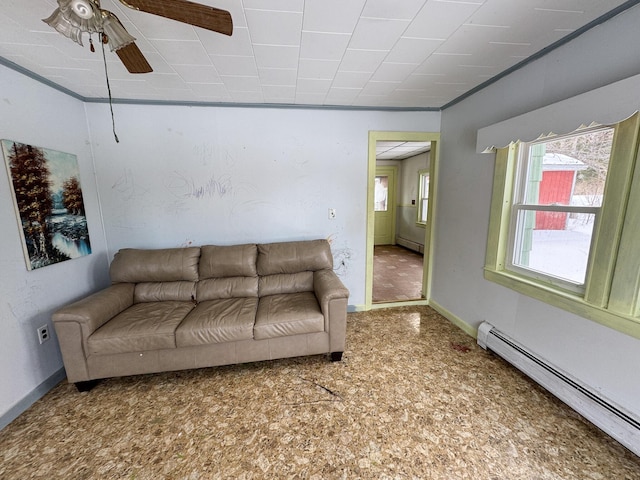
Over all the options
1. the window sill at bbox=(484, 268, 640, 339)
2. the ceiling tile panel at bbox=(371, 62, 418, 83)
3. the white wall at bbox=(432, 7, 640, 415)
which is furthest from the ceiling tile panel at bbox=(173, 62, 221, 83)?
the window sill at bbox=(484, 268, 640, 339)

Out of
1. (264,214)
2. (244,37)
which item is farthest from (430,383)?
(244,37)

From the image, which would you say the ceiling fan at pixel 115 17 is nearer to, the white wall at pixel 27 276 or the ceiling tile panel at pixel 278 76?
the ceiling tile panel at pixel 278 76

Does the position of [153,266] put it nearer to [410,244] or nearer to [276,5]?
[276,5]

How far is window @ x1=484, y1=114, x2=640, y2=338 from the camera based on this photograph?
135 centimetres

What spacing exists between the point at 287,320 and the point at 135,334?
1.10 m

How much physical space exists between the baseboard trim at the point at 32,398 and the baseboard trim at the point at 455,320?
3.63 metres

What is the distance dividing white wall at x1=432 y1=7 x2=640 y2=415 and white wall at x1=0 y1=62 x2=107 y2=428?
12.1 feet

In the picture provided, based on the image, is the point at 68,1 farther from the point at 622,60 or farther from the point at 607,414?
the point at 607,414

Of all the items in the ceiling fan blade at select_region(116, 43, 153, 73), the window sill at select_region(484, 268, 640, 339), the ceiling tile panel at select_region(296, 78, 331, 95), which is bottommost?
the window sill at select_region(484, 268, 640, 339)

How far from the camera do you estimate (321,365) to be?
82.6 inches

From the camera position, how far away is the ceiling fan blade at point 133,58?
1256 millimetres

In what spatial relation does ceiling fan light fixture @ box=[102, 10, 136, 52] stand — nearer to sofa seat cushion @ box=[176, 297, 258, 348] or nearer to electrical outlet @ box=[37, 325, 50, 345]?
sofa seat cushion @ box=[176, 297, 258, 348]

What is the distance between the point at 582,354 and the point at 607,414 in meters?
0.32

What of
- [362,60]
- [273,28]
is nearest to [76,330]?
[273,28]
